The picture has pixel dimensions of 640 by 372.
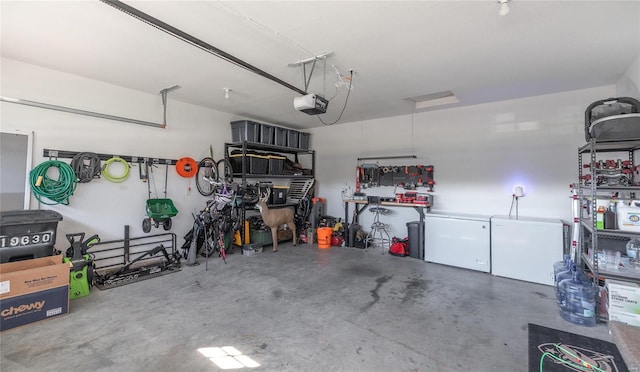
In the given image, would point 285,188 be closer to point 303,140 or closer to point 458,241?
point 303,140

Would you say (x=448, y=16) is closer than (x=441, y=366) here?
No

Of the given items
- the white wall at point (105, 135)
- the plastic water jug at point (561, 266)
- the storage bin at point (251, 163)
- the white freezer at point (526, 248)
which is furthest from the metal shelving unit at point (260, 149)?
the plastic water jug at point (561, 266)

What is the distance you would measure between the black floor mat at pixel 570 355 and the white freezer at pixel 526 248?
63.6 inches

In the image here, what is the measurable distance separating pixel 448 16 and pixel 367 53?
90 centimetres

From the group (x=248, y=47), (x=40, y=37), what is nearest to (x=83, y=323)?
(x=40, y=37)

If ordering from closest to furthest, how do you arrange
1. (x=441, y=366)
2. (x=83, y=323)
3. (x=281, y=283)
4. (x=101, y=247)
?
(x=441, y=366), (x=83, y=323), (x=281, y=283), (x=101, y=247)

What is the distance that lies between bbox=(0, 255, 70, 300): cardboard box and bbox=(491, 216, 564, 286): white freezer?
5.49 metres

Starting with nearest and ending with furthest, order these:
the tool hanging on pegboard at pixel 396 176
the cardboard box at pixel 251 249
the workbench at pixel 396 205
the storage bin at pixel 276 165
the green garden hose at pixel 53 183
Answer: the green garden hose at pixel 53 183 → the workbench at pixel 396 205 → the cardboard box at pixel 251 249 → the tool hanging on pegboard at pixel 396 176 → the storage bin at pixel 276 165

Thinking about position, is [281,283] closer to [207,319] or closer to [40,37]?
[207,319]

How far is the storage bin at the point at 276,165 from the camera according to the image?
608cm

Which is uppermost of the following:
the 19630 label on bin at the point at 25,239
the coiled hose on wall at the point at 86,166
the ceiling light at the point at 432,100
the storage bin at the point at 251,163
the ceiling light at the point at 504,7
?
the ceiling light at the point at 432,100

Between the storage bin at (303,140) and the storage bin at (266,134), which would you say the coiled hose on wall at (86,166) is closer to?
the storage bin at (266,134)

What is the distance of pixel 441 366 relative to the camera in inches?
82.6

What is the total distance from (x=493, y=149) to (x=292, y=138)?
415 cm
